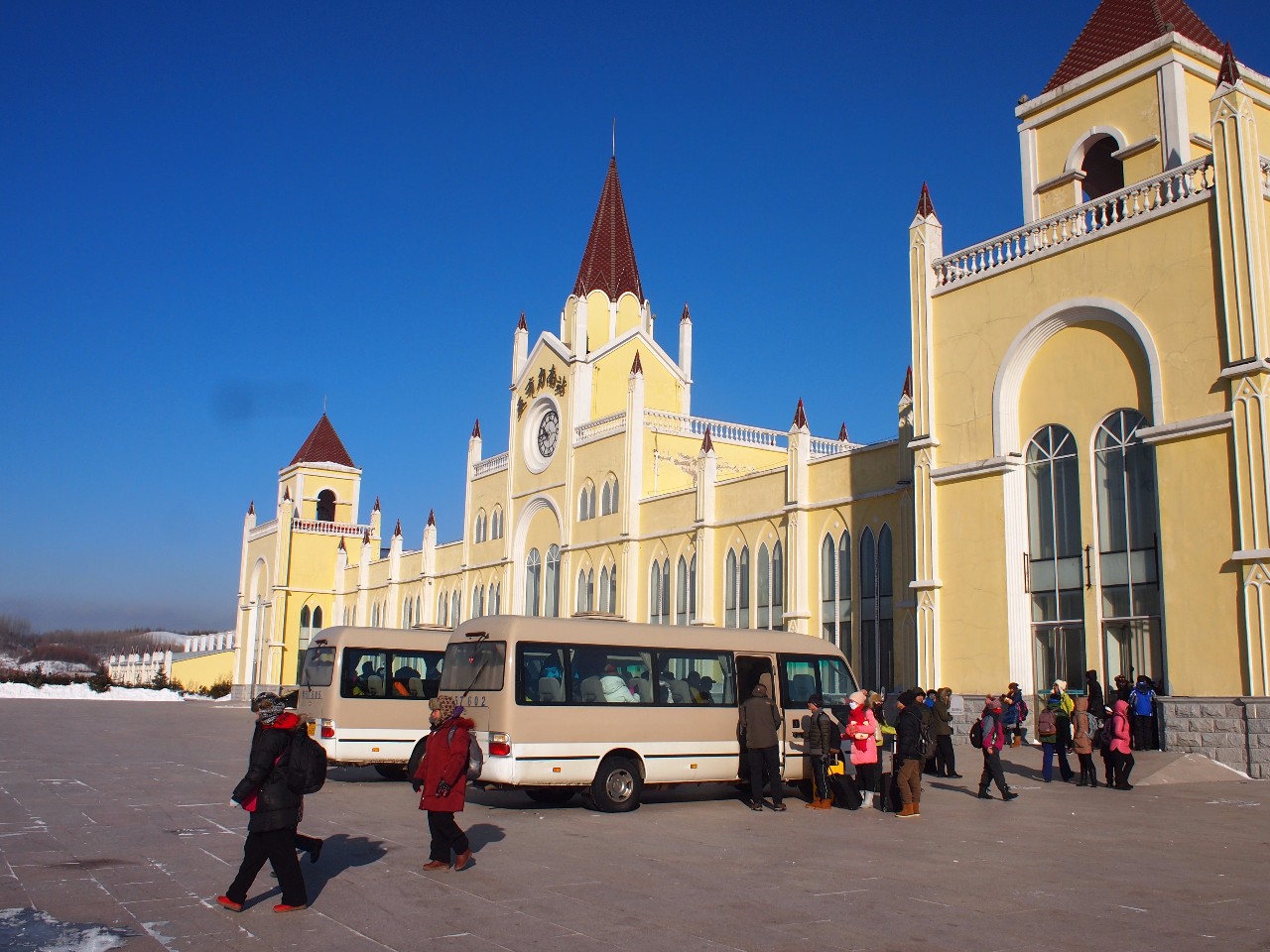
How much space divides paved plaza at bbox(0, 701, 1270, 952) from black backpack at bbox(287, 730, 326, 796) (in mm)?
858

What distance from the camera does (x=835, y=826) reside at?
12.6 metres

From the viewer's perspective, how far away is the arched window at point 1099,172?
23.8 m

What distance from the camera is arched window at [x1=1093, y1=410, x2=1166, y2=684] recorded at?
61.8 feet

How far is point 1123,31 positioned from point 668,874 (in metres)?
21.3

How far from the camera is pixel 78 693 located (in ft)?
208

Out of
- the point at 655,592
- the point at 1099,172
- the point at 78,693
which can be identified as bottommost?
the point at 78,693

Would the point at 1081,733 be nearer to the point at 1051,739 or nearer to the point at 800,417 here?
the point at 1051,739

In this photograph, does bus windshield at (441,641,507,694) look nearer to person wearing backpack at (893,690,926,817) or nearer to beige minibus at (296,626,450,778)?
beige minibus at (296,626,450,778)

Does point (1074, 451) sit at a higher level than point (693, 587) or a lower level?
higher

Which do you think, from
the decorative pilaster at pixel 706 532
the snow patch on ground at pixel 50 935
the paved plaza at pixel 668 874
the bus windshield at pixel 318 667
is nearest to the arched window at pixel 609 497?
the decorative pilaster at pixel 706 532

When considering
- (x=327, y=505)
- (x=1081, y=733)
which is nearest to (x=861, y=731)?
(x=1081, y=733)

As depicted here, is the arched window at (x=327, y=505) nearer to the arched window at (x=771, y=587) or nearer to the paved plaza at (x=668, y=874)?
the arched window at (x=771, y=587)

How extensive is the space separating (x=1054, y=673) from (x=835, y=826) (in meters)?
9.46

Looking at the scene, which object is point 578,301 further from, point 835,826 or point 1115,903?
point 1115,903
